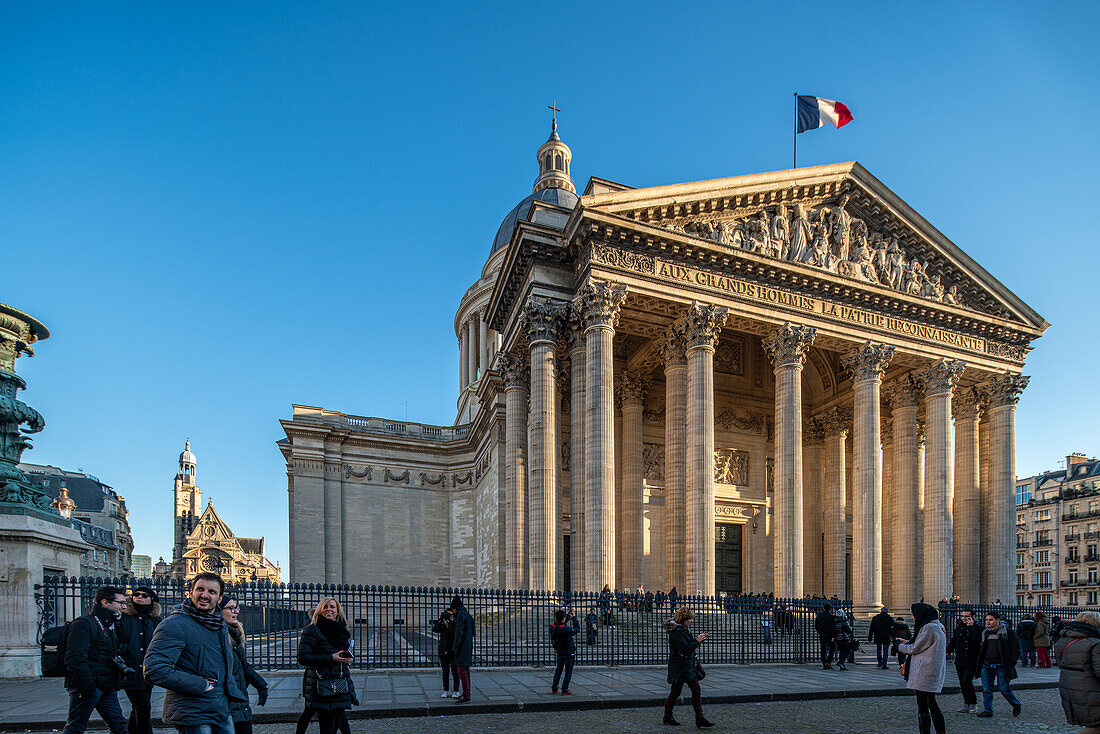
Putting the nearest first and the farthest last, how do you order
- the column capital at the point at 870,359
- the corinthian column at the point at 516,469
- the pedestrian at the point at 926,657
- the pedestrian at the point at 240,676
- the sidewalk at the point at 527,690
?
the pedestrian at the point at 240,676
the pedestrian at the point at 926,657
the sidewalk at the point at 527,690
the corinthian column at the point at 516,469
the column capital at the point at 870,359

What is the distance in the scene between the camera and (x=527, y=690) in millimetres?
12609

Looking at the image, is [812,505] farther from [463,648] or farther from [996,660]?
[463,648]

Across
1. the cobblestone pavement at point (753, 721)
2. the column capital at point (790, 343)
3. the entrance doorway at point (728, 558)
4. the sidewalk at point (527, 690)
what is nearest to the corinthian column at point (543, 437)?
the sidewalk at point (527, 690)

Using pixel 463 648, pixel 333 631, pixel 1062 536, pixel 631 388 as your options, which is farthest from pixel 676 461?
pixel 1062 536

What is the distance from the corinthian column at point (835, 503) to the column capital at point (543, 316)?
46.6 feet

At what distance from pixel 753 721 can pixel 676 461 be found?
1369cm

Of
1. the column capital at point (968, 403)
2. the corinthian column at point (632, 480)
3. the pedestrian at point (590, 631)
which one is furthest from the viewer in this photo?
the column capital at point (968, 403)

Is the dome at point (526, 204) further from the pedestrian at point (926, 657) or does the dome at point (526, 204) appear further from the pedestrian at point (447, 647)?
the pedestrian at point (926, 657)

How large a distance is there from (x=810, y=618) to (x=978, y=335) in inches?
636

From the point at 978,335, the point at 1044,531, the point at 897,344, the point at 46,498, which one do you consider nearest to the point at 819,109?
the point at 897,344

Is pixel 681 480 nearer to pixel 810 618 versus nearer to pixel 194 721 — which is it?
pixel 810 618

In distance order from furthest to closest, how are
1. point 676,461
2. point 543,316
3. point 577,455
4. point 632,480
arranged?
point 632,480
point 676,461
point 543,316
point 577,455

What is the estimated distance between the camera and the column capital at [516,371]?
89.7 feet

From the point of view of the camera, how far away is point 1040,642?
17.6 m
